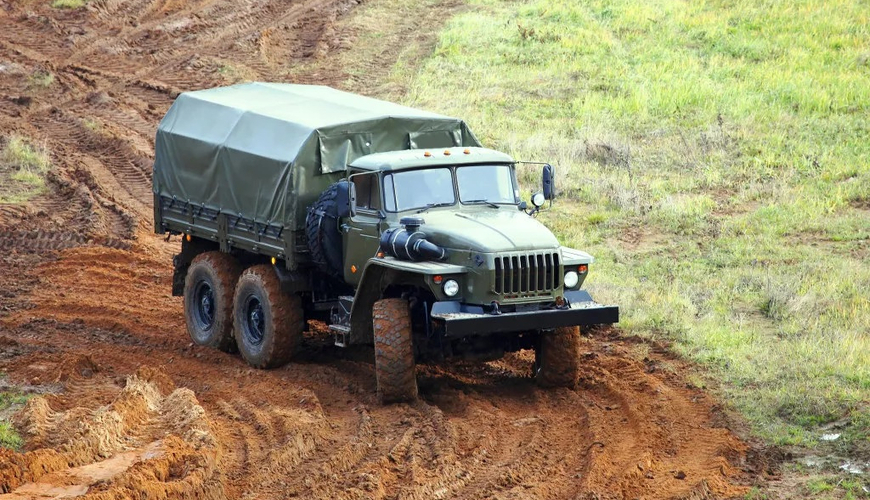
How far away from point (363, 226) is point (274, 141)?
1722 millimetres

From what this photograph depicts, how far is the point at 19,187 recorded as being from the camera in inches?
902

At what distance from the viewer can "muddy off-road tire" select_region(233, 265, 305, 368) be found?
13438 millimetres

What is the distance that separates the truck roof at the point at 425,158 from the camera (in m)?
12.4

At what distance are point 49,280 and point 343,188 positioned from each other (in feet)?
23.3

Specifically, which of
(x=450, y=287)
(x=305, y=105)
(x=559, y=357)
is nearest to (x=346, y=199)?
(x=450, y=287)

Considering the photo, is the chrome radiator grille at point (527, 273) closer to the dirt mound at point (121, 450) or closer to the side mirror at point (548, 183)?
the side mirror at point (548, 183)

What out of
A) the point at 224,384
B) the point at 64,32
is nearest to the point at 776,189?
the point at 224,384

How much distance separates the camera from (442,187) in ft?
41.1

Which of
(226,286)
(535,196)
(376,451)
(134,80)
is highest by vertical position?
(134,80)

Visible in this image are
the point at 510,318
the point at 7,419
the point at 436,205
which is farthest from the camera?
the point at 436,205

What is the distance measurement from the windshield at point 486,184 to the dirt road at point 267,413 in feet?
6.31

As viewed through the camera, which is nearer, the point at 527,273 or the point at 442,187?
the point at 527,273

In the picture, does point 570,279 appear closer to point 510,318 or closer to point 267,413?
point 510,318

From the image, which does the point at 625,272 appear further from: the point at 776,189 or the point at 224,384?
the point at 224,384
